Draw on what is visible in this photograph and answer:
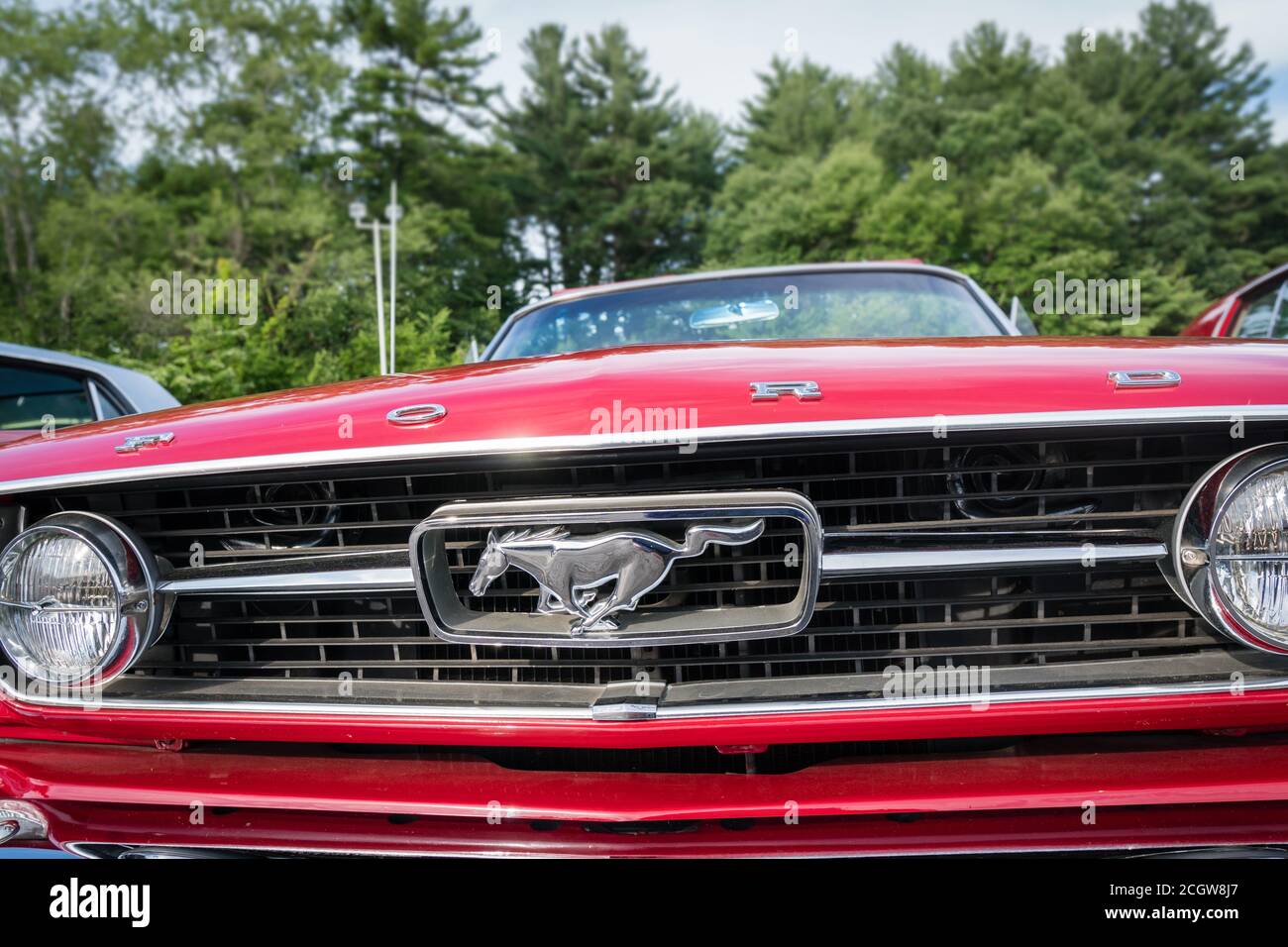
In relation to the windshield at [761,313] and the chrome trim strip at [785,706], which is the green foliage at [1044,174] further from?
the chrome trim strip at [785,706]

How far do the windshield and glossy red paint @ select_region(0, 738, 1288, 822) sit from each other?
1.50 m

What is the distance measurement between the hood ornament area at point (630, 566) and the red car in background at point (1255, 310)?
15.0 ft

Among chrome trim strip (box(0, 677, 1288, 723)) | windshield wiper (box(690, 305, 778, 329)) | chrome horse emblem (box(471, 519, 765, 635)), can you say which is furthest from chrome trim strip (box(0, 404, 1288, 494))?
windshield wiper (box(690, 305, 778, 329))

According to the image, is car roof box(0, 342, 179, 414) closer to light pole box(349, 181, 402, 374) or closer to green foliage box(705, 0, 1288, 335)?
light pole box(349, 181, 402, 374)

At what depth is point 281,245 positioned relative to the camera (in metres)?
33.0

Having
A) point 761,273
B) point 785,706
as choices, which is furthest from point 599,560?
point 761,273

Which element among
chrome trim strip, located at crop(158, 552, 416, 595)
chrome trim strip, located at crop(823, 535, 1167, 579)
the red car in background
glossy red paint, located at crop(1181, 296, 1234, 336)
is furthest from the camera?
glossy red paint, located at crop(1181, 296, 1234, 336)

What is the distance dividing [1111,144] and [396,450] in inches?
1801

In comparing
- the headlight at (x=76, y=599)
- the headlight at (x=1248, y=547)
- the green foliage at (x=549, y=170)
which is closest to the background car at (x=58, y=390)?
the headlight at (x=76, y=599)

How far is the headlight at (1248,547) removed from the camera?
1.16m

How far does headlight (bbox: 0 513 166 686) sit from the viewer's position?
52.9 inches

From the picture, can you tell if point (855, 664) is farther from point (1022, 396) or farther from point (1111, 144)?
point (1111, 144)

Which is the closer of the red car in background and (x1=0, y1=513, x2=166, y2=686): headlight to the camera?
(x1=0, y1=513, x2=166, y2=686): headlight
